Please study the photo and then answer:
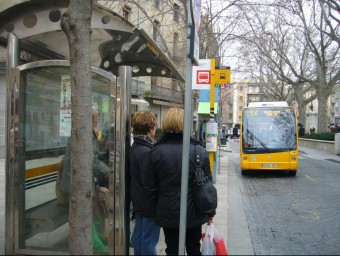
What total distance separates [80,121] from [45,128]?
1.42 metres

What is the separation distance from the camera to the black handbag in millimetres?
3293

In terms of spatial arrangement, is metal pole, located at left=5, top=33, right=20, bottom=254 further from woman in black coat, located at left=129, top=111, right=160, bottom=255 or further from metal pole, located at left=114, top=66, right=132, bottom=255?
woman in black coat, located at left=129, top=111, right=160, bottom=255

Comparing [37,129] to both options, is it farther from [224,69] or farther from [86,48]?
[224,69]

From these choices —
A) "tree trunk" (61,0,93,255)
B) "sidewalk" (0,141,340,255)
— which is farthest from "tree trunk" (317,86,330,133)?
"tree trunk" (61,0,93,255)

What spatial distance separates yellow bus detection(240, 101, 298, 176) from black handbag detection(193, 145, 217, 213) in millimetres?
9845

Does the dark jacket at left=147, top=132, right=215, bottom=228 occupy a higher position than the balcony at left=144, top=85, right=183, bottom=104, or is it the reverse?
the balcony at left=144, top=85, right=183, bottom=104

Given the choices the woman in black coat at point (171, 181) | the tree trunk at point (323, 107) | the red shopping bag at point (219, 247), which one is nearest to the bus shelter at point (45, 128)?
the woman in black coat at point (171, 181)

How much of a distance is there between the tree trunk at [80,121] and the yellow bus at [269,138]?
1016cm

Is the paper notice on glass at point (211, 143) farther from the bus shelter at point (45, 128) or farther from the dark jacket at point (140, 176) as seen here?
the dark jacket at point (140, 176)

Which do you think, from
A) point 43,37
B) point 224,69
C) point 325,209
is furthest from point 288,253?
point 224,69

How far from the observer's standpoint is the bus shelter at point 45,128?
392 centimetres

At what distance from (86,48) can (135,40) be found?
1.99 m

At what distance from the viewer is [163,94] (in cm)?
3659

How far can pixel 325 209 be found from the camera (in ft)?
24.0
